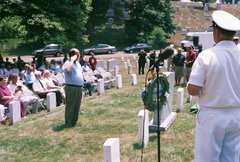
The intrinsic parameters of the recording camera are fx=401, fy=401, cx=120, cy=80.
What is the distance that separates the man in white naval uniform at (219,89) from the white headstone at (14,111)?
7784mm

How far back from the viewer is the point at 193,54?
695 inches

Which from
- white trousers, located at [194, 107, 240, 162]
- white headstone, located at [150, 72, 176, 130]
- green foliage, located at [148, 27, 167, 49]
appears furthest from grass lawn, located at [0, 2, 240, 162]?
green foliage, located at [148, 27, 167, 49]

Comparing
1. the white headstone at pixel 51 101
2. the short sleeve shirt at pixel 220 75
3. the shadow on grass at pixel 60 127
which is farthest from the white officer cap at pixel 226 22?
the white headstone at pixel 51 101

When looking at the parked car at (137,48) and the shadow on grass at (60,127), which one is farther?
the parked car at (137,48)

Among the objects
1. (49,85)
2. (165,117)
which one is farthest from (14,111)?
(165,117)

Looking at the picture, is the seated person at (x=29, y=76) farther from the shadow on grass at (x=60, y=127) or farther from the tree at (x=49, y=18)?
the tree at (x=49, y=18)

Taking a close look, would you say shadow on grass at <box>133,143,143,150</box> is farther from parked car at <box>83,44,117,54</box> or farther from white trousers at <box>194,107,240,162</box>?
parked car at <box>83,44,117,54</box>

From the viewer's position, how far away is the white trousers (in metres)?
4.24

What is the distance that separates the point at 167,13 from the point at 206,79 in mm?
51028

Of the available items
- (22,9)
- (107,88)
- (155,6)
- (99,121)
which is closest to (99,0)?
(155,6)

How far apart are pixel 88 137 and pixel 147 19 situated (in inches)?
1754

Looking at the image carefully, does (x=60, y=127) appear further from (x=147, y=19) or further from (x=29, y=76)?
(x=147, y=19)

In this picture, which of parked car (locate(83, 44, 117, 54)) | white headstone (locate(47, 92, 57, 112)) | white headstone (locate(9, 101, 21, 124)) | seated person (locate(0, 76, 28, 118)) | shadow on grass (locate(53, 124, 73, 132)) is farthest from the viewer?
parked car (locate(83, 44, 117, 54))

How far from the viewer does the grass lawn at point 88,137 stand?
7899 mm
